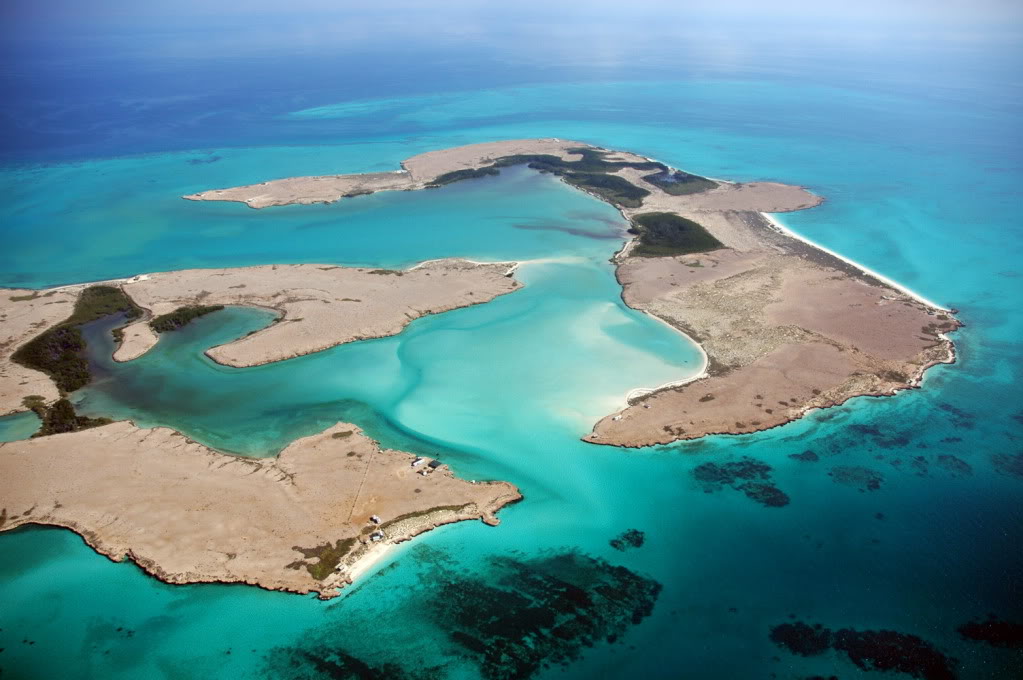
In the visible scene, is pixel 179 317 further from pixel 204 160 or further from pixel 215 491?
pixel 204 160

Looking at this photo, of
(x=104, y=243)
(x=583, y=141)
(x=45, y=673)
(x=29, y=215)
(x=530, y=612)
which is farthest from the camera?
(x=583, y=141)

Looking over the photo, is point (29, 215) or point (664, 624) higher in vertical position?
point (29, 215)

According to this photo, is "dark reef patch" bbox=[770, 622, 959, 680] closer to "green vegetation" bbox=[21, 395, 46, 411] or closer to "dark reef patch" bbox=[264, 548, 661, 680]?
"dark reef patch" bbox=[264, 548, 661, 680]

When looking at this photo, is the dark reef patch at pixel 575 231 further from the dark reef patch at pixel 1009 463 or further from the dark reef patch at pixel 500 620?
the dark reef patch at pixel 500 620

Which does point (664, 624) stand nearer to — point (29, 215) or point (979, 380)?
point (979, 380)

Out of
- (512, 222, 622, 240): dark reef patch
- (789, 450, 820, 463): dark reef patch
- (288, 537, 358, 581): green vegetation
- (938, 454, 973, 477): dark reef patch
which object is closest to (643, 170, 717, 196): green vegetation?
(512, 222, 622, 240): dark reef patch

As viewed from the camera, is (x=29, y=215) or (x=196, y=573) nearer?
(x=196, y=573)

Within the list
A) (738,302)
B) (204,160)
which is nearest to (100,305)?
(204,160)

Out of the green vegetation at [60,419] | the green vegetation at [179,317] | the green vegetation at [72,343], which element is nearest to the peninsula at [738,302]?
the green vegetation at [72,343]

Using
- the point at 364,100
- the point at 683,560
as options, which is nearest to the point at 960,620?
the point at 683,560
